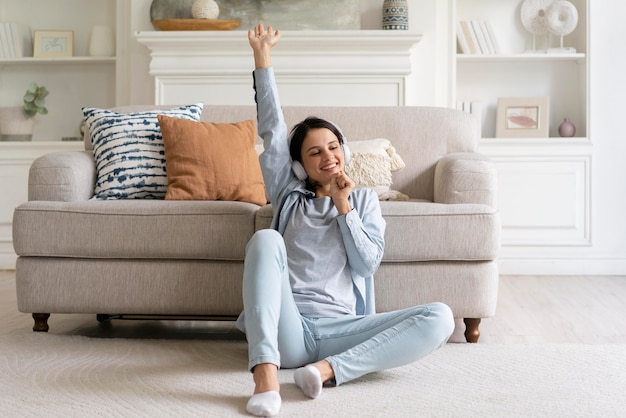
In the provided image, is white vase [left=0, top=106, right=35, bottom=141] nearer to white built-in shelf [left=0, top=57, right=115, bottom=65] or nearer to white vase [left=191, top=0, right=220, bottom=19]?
white built-in shelf [left=0, top=57, right=115, bottom=65]

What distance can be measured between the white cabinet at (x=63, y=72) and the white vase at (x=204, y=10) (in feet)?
2.12

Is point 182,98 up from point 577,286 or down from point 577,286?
up

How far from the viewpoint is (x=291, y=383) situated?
7.19ft

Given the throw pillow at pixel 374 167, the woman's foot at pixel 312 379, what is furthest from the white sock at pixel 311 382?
the throw pillow at pixel 374 167

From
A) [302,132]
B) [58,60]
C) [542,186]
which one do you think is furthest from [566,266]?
[58,60]

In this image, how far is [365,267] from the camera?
2316 mm

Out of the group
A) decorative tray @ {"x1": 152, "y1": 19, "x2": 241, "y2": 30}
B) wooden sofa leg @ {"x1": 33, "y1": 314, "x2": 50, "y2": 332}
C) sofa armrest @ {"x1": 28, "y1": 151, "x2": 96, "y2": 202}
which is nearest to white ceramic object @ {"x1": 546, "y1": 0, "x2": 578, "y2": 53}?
decorative tray @ {"x1": 152, "y1": 19, "x2": 241, "y2": 30}

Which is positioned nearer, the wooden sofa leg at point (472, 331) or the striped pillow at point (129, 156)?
the wooden sofa leg at point (472, 331)

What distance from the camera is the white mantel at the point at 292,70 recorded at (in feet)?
15.4

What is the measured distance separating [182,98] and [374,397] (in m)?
2.98

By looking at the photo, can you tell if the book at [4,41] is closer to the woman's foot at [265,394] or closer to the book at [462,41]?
the book at [462,41]

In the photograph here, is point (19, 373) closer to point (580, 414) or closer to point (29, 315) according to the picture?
point (29, 315)

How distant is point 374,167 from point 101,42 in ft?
7.89

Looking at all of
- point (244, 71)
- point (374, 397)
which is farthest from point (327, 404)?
point (244, 71)
